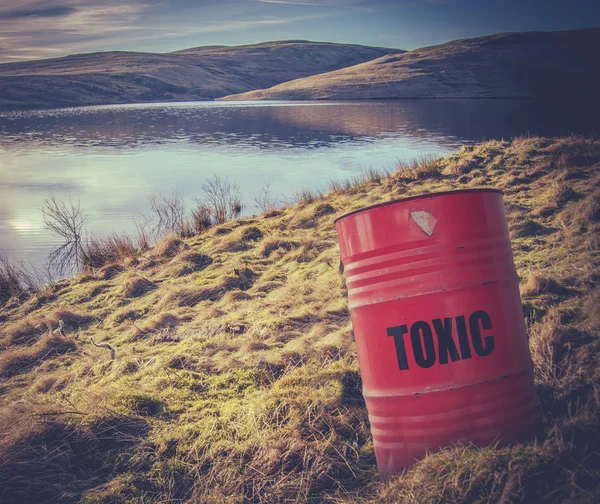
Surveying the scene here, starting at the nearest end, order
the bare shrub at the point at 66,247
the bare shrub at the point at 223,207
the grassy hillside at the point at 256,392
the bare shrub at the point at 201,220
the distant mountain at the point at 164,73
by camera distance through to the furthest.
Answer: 1. the grassy hillside at the point at 256,392
2. the bare shrub at the point at 66,247
3. the bare shrub at the point at 201,220
4. the bare shrub at the point at 223,207
5. the distant mountain at the point at 164,73

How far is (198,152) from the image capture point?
91.3 ft

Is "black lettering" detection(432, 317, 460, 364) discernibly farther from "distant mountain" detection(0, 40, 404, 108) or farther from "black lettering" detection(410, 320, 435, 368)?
"distant mountain" detection(0, 40, 404, 108)

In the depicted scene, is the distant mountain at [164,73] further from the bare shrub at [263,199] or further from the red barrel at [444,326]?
the red barrel at [444,326]

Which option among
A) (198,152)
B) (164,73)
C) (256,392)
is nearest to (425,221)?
(256,392)

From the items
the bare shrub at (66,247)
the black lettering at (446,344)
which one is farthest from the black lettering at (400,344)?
the bare shrub at (66,247)

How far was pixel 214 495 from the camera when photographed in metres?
2.93

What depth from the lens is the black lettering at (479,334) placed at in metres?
2.69

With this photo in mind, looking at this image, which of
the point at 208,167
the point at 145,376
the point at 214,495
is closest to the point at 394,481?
the point at 214,495

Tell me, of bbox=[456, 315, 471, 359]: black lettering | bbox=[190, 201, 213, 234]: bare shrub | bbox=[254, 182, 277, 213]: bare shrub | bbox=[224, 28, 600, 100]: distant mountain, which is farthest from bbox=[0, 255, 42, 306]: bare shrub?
bbox=[224, 28, 600, 100]: distant mountain

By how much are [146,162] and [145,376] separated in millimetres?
22392

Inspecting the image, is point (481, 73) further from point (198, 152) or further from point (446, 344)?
point (446, 344)

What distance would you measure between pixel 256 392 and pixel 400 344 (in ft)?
4.82

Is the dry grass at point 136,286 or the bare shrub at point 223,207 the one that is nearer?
the dry grass at point 136,286

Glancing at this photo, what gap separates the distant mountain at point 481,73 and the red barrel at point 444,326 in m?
56.3
